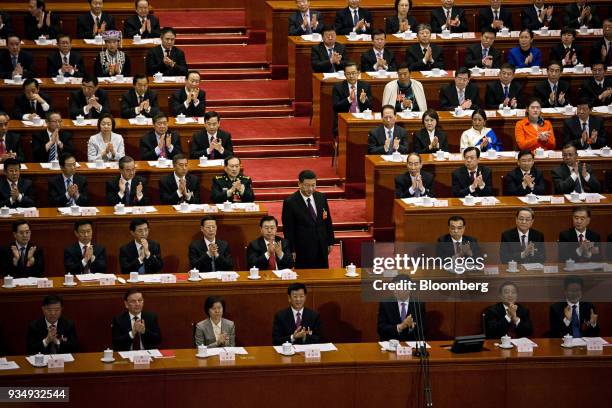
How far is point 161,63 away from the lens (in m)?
12.1

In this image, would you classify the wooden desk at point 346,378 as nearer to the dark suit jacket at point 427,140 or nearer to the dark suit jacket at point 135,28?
the dark suit jacket at point 427,140

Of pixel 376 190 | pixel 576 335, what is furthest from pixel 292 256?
pixel 576 335

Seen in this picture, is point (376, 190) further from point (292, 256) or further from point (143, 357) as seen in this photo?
point (143, 357)

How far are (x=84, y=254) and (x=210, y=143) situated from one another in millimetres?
1986

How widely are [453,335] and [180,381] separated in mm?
2481

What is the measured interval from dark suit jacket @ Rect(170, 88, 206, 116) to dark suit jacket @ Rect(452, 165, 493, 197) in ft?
8.78

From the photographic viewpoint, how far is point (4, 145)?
10570 millimetres

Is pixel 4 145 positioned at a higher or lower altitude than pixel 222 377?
higher

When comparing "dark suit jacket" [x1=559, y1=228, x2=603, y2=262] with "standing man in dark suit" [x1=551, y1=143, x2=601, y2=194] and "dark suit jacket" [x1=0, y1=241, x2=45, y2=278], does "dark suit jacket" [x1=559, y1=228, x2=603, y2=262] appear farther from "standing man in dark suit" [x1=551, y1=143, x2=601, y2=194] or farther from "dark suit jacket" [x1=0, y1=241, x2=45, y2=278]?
"dark suit jacket" [x1=0, y1=241, x2=45, y2=278]

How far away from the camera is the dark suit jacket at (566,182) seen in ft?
34.2

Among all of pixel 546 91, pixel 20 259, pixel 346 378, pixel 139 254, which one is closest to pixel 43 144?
pixel 20 259

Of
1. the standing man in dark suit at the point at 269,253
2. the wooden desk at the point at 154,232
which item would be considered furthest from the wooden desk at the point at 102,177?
the standing man in dark suit at the point at 269,253

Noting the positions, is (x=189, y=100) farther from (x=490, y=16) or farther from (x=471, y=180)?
(x=490, y=16)

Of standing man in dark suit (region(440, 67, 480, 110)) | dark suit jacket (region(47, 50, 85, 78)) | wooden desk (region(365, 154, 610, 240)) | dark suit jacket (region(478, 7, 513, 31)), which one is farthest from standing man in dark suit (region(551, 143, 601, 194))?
dark suit jacket (region(47, 50, 85, 78))
